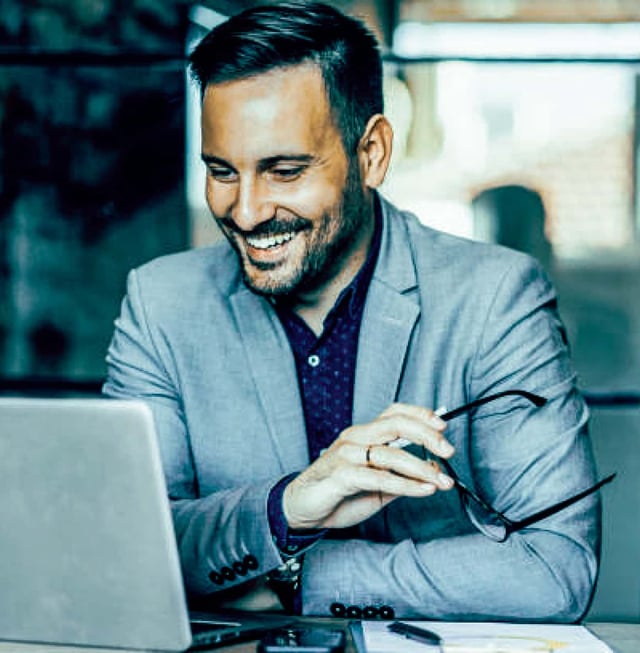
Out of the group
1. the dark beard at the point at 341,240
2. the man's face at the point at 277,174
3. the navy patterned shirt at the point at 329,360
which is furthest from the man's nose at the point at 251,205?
the navy patterned shirt at the point at 329,360

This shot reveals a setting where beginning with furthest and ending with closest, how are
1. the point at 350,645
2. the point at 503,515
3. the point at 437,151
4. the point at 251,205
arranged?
the point at 437,151 < the point at 251,205 < the point at 503,515 < the point at 350,645

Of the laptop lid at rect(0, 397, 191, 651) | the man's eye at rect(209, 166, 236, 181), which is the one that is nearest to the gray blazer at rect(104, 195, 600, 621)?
the man's eye at rect(209, 166, 236, 181)

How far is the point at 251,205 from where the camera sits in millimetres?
2400

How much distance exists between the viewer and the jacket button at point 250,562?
83.5 inches

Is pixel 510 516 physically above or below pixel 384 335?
below

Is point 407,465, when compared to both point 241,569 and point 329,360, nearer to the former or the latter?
point 241,569

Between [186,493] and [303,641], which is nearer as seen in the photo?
[303,641]

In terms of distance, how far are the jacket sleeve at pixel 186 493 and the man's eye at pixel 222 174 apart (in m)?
0.31

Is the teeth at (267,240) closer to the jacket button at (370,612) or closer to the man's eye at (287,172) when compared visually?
the man's eye at (287,172)

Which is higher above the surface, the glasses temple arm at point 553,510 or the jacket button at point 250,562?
the glasses temple arm at point 553,510

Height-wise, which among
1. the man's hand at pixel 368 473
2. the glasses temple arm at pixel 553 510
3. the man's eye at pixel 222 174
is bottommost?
the glasses temple arm at pixel 553 510

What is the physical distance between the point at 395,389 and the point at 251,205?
46 centimetres

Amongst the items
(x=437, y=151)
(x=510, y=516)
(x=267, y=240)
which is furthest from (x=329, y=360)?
(x=437, y=151)

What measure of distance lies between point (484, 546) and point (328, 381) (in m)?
0.55
